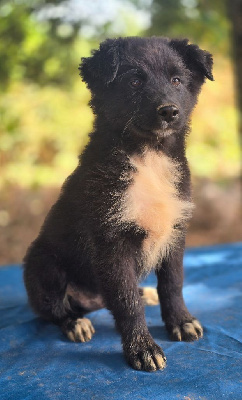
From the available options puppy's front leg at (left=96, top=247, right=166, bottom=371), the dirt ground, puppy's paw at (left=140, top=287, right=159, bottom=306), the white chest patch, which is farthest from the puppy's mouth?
the dirt ground

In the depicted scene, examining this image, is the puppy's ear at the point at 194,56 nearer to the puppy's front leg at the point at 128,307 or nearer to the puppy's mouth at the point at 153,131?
the puppy's mouth at the point at 153,131

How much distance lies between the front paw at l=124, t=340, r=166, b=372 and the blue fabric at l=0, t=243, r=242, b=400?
4 centimetres

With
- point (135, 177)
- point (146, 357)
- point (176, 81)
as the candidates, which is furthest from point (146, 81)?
point (146, 357)

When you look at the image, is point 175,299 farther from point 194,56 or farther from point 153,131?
point 194,56

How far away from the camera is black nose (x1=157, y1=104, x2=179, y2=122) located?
237 centimetres

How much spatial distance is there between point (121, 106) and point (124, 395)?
149 centimetres

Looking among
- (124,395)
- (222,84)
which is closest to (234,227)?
(222,84)

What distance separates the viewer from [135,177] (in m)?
2.59

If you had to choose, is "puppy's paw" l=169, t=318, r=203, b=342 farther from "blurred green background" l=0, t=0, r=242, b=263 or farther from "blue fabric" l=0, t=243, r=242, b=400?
"blurred green background" l=0, t=0, r=242, b=263

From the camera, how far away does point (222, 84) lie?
10359 mm

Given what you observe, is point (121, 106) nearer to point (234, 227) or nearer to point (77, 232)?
point (77, 232)

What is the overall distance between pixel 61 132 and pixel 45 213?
1.83m

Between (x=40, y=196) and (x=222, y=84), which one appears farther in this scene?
(x=222, y=84)

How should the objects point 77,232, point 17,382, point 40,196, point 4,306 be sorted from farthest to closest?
point 40,196 → point 4,306 → point 77,232 → point 17,382
